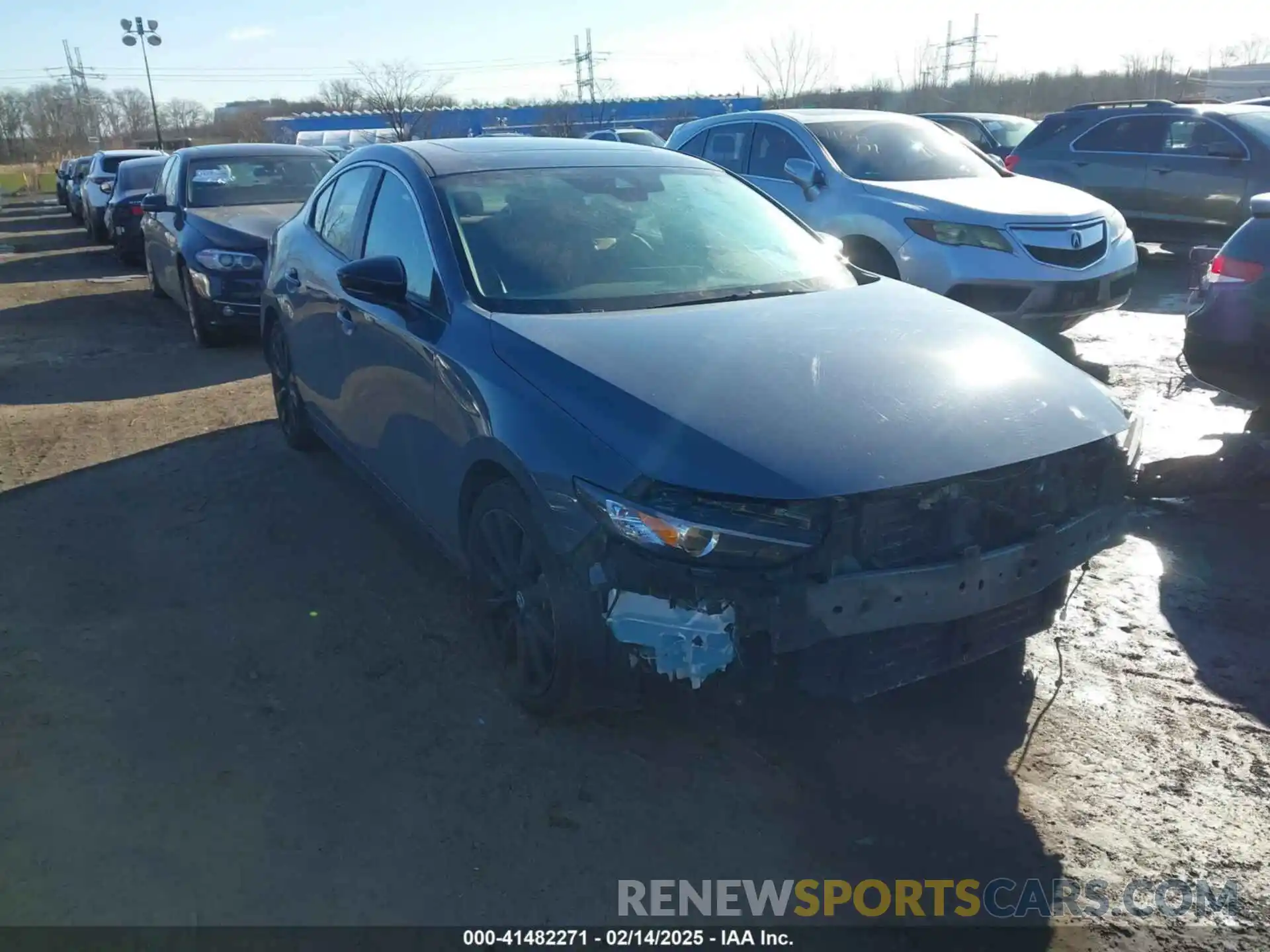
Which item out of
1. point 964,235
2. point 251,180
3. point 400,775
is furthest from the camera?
point 251,180

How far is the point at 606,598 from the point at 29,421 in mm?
5894

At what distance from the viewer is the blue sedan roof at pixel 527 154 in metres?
4.25

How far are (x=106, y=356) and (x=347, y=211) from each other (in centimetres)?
544

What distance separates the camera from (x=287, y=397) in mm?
5926

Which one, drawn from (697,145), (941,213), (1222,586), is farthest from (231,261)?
(1222,586)

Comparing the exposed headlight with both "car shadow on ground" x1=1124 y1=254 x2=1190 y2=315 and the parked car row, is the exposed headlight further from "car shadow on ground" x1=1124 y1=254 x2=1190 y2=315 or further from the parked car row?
"car shadow on ground" x1=1124 y1=254 x2=1190 y2=315

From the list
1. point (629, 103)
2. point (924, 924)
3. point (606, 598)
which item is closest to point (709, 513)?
point (606, 598)

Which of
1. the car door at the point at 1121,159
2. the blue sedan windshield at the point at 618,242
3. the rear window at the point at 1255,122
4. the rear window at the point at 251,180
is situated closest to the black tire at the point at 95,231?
the rear window at the point at 251,180

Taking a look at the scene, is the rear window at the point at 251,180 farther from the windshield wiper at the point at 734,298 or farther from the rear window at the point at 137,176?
the windshield wiper at the point at 734,298

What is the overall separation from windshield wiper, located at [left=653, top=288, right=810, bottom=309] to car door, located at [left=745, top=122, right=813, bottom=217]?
4.68 meters

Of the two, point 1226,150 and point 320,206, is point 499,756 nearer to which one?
point 320,206

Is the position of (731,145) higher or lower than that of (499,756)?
higher

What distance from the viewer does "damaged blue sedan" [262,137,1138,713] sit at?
105 inches

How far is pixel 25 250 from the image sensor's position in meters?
19.5
